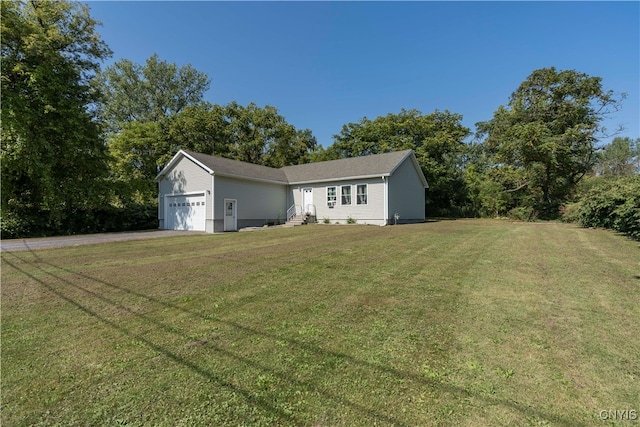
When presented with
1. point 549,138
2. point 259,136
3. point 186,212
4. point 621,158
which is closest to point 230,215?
point 186,212

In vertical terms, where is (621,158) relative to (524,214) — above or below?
above

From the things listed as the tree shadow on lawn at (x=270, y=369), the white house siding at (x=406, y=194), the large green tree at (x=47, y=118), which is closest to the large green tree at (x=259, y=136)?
the large green tree at (x=47, y=118)

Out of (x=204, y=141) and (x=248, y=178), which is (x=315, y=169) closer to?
(x=248, y=178)

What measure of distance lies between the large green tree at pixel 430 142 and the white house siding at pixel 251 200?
13.7m

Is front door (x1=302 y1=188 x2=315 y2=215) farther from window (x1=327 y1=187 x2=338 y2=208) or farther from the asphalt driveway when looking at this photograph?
the asphalt driveway

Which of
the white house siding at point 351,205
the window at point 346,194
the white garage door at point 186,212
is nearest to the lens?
the white garage door at point 186,212

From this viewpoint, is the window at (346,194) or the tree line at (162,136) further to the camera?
the window at (346,194)

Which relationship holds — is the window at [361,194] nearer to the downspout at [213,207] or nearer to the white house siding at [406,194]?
the white house siding at [406,194]

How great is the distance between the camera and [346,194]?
20.1 m

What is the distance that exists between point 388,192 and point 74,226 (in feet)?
62.4

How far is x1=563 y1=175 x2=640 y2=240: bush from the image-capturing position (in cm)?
1059

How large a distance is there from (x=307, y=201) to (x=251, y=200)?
173 inches

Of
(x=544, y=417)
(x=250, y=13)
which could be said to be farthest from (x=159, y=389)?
(x=250, y=13)

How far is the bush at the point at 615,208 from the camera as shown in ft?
34.7
